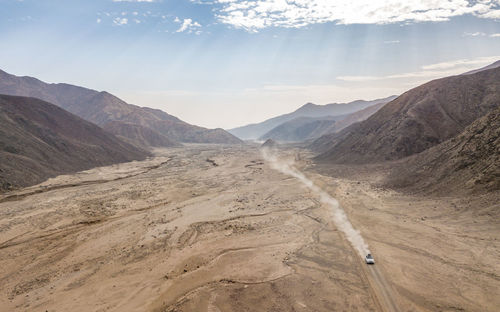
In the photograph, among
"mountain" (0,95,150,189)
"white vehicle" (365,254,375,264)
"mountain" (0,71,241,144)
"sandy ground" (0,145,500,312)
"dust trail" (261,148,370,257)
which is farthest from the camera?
"mountain" (0,71,241,144)

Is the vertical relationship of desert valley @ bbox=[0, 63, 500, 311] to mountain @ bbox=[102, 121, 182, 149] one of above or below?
below

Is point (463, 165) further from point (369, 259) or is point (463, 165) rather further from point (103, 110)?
point (103, 110)

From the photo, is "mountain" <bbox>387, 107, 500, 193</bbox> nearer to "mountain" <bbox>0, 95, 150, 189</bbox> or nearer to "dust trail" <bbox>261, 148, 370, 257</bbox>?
"dust trail" <bbox>261, 148, 370, 257</bbox>

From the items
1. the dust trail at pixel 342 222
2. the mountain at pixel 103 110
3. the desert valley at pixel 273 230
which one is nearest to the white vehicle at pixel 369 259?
the desert valley at pixel 273 230

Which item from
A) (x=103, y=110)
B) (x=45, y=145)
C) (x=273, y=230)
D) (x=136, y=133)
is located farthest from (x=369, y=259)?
(x=103, y=110)

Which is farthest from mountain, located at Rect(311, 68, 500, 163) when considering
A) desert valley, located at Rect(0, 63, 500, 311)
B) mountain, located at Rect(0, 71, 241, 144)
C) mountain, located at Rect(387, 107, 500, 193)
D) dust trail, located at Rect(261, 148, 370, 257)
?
mountain, located at Rect(0, 71, 241, 144)
